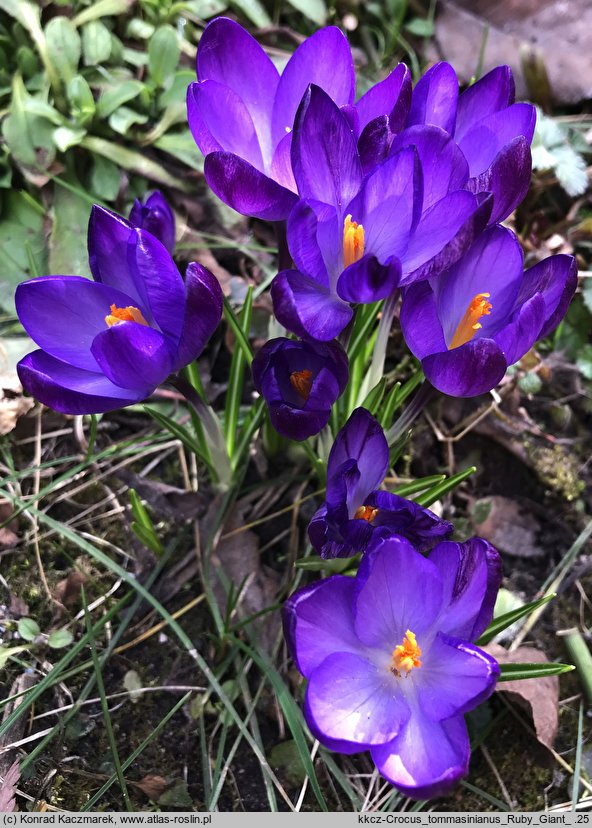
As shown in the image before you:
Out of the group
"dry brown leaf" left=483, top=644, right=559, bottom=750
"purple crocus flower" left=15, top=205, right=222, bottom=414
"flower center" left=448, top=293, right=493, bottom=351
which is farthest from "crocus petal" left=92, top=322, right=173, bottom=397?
"dry brown leaf" left=483, top=644, right=559, bottom=750

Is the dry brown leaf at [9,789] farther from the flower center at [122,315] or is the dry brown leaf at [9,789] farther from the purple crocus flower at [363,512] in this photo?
the flower center at [122,315]

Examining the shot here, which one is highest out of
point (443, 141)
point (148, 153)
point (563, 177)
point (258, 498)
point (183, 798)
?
point (443, 141)

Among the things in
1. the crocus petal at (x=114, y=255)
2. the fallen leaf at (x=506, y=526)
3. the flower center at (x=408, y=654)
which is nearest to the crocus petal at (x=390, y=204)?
the crocus petal at (x=114, y=255)

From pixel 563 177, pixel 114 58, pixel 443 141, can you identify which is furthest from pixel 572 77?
pixel 443 141

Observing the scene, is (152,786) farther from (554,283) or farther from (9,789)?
(554,283)

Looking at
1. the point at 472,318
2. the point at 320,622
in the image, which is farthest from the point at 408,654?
the point at 472,318

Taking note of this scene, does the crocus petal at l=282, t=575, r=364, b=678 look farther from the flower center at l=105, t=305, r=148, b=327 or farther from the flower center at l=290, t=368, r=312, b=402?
the flower center at l=105, t=305, r=148, b=327

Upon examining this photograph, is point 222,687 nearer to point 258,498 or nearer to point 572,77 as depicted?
point 258,498
